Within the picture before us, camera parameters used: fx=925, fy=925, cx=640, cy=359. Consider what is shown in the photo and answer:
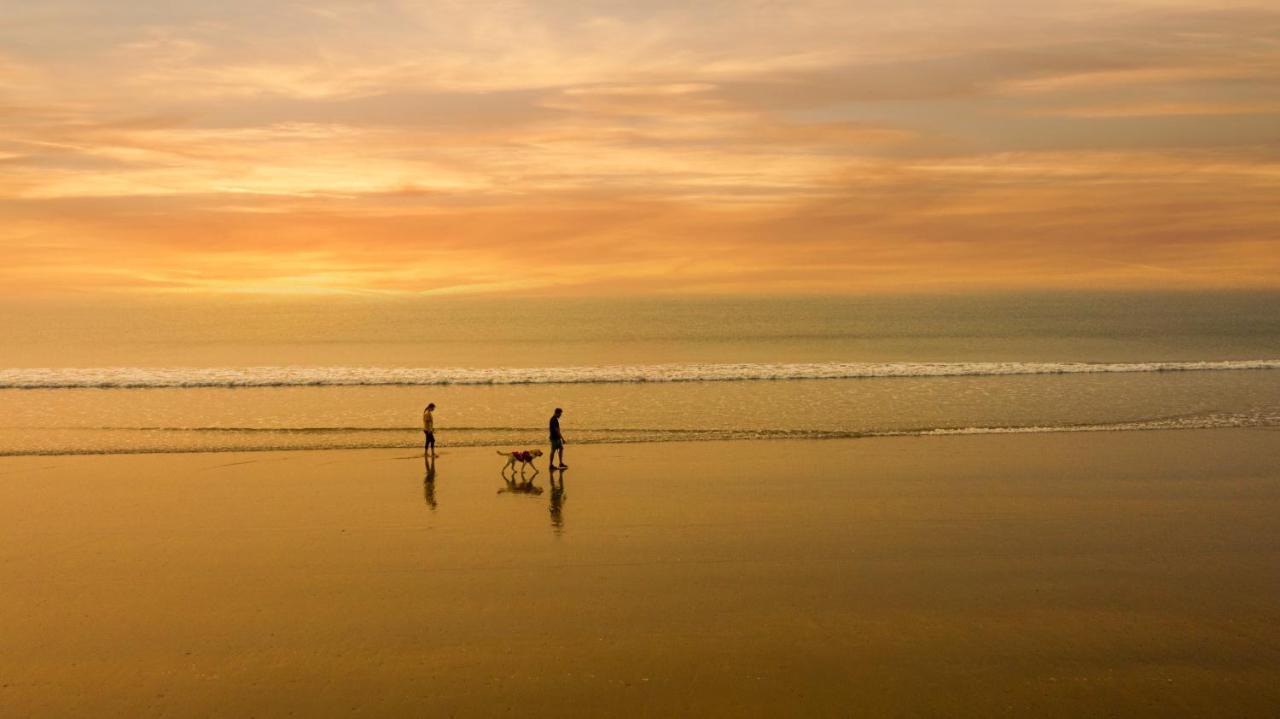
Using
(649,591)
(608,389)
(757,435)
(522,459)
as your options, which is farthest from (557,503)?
(608,389)

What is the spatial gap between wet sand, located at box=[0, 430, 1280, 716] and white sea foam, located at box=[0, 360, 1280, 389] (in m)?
19.3

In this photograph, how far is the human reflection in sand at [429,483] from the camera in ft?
60.0

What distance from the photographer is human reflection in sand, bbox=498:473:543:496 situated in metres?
19.2

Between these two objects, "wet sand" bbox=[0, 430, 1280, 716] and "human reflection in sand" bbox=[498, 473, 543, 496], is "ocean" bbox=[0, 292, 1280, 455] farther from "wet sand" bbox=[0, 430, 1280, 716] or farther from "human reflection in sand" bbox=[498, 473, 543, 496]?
"wet sand" bbox=[0, 430, 1280, 716]

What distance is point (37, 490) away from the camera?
19.4 m

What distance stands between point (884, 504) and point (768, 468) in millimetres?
3855

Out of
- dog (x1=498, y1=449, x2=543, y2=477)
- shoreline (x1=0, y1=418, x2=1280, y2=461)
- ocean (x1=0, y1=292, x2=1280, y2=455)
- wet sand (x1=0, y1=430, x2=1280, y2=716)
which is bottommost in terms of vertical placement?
wet sand (x1=0, y1=430, x2=1280, y2=716)

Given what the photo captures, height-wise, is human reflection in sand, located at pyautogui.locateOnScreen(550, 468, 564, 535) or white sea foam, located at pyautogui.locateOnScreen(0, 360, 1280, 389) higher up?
white sea foam, located at pyautogui.locateOnScreen(0, 360, 1280, 389)

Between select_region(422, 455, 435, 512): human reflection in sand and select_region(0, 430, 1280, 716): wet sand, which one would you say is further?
select_region(422, 455, 435, 512): human reflection in sand

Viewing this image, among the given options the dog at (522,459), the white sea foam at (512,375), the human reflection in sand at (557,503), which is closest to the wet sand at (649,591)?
the human reflection in sand at (557,503)

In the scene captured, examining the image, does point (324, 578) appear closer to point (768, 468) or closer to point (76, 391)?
point (768, 468)

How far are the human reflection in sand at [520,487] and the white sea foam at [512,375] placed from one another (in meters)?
19.9

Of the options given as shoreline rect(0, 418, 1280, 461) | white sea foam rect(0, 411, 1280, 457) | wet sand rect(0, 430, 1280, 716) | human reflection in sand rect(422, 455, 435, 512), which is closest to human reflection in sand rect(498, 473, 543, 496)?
wet sand rect(0, 430, 1280, 716)

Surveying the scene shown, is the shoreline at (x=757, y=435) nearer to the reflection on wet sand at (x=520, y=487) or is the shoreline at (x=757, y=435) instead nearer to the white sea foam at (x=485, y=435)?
the white sea foam at (x=485, y=435)
